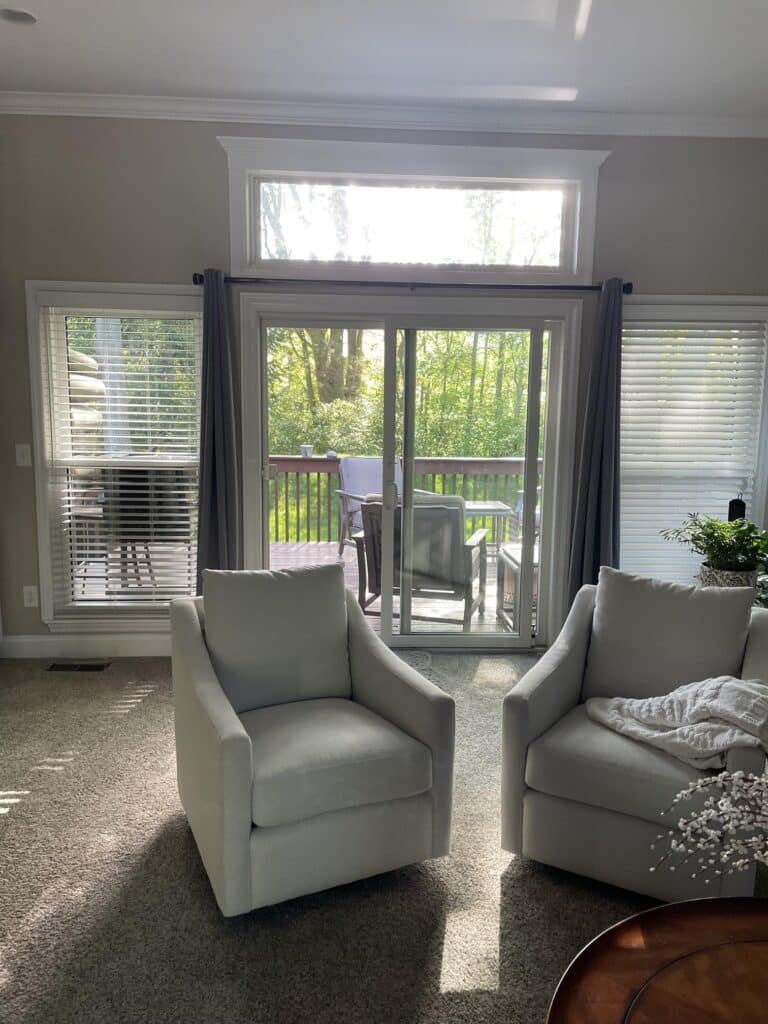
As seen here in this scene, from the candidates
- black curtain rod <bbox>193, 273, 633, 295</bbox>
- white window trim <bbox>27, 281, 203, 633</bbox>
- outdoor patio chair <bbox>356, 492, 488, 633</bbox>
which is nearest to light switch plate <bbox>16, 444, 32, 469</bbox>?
white window trim <bbox>27, 281, 203, 633</bbox>

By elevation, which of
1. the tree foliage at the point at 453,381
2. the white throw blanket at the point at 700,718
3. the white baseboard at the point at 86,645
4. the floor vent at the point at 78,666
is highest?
the tree foliage at the point at 453,381

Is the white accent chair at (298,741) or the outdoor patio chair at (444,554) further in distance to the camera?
the outdoor patio chair at (444,554)

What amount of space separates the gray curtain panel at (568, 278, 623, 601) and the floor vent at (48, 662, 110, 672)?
2.71m

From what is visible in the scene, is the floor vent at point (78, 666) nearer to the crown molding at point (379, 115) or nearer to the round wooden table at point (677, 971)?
the crown molding at point (379, 115)

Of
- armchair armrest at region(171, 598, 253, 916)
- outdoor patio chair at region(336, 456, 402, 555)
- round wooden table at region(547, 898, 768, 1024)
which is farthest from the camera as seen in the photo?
outdoor patio chair at region(336, 456, 402, 555)

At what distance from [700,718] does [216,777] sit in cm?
138

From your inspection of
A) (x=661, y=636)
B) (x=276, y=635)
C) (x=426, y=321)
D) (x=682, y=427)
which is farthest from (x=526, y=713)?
(x=682, y=427)

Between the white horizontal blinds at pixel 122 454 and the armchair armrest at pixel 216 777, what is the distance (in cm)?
192

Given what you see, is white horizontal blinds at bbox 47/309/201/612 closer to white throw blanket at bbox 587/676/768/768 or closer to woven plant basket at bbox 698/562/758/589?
white throw blanket at bbox 587/676/768/768

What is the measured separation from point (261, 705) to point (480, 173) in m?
3.05

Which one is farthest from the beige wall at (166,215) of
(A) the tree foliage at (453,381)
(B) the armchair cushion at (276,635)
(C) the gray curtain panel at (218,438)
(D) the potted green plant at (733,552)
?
(B) the armchair cushion at (276,635)

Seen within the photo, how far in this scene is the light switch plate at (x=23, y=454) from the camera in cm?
385

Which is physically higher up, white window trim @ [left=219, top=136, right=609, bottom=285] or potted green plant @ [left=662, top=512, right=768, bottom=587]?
white window trim @ [left=219, top=136, right=609, bottom=285]

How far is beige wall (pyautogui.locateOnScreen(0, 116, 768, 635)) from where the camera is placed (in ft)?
12.1
